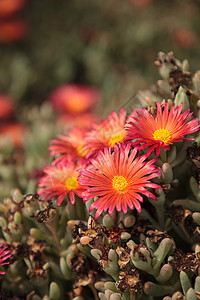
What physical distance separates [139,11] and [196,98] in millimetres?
1697

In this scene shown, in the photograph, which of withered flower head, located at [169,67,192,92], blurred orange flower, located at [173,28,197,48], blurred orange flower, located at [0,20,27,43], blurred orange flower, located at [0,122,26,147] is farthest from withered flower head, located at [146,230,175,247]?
blurred orange flower, located at [0,20,27,43]

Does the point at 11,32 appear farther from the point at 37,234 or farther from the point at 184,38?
the point at 37,234

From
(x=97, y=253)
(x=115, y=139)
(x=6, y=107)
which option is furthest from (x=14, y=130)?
(x=97, y=253)

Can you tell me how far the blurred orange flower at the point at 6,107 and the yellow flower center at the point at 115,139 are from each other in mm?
1077

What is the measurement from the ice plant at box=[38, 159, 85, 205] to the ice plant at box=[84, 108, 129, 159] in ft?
0.12

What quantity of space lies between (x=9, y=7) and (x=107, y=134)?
1.71 m

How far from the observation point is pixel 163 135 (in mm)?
569

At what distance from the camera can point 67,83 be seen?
2.01m

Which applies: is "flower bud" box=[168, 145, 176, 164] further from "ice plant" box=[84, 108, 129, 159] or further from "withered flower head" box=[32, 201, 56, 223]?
"withered flower head" box=[32, 201, 56, 223]

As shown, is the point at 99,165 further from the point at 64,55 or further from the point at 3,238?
the point at 64,55

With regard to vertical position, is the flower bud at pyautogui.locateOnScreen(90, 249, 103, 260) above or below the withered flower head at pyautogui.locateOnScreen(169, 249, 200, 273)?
above

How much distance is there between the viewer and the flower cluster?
0.54m

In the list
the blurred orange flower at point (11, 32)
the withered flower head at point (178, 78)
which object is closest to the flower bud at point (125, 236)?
the withered flower head at point (178, 78)

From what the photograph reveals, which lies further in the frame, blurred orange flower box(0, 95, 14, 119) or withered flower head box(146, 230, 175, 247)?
blurred orange flower box(0, 95, 14, 119)
